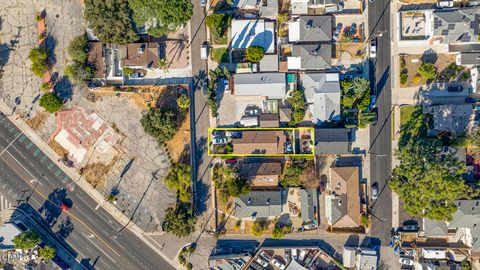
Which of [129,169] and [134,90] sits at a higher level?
[134,90]

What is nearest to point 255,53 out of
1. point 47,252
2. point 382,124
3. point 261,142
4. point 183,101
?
point 183,101

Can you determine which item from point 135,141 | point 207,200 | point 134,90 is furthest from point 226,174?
point 134,90

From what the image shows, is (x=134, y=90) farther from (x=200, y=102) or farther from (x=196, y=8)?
(x=196, y=8)

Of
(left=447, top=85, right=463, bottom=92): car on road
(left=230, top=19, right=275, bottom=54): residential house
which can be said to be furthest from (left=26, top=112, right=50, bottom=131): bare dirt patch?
(left=447, top=85, right=463, bottom=92): car on road

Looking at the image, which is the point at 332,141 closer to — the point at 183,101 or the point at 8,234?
the point at 183,101

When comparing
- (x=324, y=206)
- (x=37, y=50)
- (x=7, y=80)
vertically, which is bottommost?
(x=324, y=206)

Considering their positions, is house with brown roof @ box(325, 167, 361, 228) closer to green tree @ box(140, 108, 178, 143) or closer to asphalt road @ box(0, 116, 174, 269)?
green tree @ box(140, 108, 178, 143)

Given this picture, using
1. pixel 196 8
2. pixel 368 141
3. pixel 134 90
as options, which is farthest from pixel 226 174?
pixel 196 8
